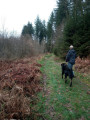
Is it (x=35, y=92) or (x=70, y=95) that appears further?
(x=35, y=92)

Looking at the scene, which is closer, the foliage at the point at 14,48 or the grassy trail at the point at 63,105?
the grassy trail at the point at 63,105

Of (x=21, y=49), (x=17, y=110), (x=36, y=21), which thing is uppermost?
(x=36, y=21)

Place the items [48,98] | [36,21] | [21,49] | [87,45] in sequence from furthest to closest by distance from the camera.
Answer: [36,21]
[21,49]
[87,45]
[48,98]

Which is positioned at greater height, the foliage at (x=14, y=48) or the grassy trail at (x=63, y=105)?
the foliage at (x=14, y=48)

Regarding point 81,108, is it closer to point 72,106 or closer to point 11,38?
point 72,106

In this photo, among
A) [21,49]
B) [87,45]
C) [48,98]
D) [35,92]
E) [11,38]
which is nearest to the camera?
[48,98]

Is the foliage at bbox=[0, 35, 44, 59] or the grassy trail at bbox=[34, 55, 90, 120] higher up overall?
the foliage at bbox=[0, 35, 44, 59]

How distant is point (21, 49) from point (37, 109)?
13.4m

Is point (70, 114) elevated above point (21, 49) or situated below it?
below

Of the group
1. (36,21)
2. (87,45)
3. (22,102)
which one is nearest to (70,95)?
(22,102)

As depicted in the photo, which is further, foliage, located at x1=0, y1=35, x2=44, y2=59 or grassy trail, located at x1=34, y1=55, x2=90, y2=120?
foliage, located at x1=0, y1=35, x2=44, y2=59

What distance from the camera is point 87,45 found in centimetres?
976

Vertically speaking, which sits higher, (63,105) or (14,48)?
(14,48)

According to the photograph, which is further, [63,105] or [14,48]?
[14,48]
